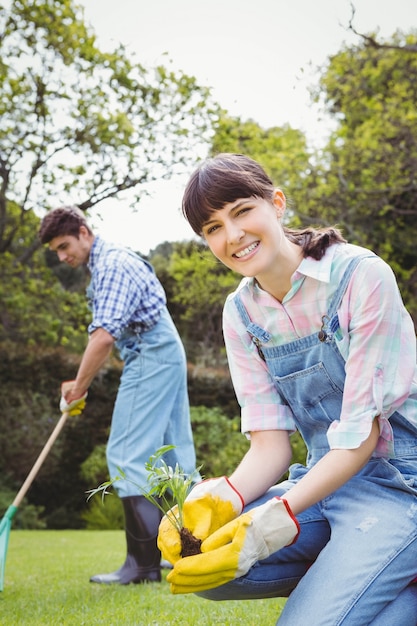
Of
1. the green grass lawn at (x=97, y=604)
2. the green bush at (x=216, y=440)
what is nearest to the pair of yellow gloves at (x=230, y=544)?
the green grass lawn at (x=97, y=604)

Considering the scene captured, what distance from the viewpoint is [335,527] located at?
2.07 metres

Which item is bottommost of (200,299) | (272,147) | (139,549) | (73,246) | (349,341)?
(139,549)

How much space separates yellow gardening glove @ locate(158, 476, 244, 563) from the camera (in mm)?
2005

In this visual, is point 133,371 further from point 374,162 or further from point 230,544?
point 374,162

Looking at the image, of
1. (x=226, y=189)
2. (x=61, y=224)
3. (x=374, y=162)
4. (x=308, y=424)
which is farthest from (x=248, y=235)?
(x=374, y=162)

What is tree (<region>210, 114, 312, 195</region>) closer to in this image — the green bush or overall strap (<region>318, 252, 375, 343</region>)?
the green bush

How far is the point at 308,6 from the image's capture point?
370 inches

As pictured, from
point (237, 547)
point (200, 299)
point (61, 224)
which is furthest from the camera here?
point (200, 299)

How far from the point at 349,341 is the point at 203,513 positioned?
0.63 metres

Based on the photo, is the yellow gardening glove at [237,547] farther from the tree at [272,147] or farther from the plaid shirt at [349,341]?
the tree at [272,147]

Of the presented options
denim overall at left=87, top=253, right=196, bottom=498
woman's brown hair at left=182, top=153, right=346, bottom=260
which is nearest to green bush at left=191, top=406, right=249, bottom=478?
denim overall at left=87, top=253, right=196, bottom=498

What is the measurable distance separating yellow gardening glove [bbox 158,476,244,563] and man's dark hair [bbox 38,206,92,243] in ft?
8.29

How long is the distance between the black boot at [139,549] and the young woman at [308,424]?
1876mm

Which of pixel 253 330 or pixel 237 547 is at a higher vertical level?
pixel 253 330
